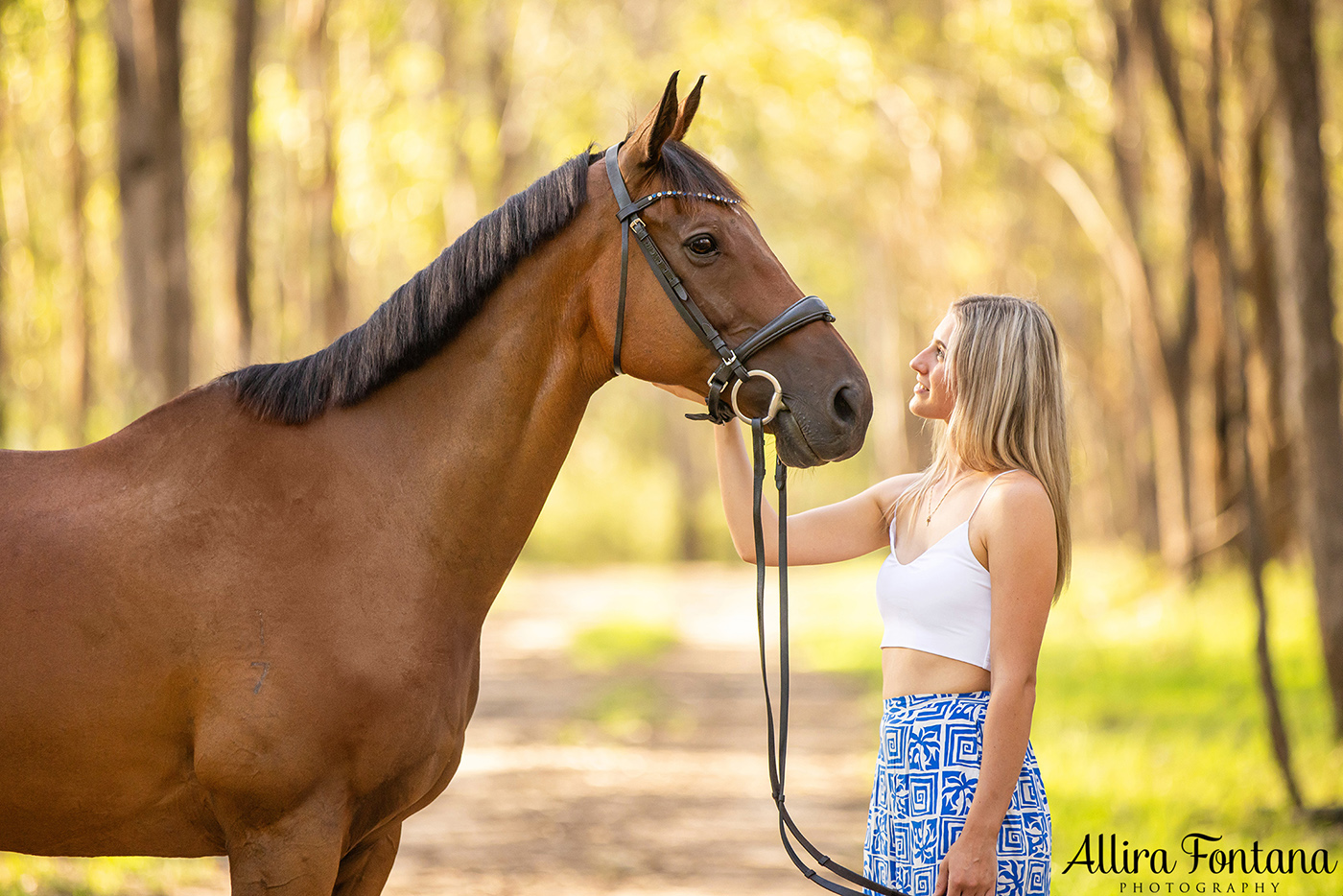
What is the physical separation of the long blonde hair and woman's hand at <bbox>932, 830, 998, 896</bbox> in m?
0.54

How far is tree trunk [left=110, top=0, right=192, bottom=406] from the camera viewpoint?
24.0 ft

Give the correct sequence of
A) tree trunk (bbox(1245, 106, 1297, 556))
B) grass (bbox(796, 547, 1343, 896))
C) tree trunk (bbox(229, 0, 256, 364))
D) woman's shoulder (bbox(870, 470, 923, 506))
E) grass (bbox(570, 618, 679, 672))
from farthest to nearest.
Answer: grass (bbox(570, 618, 679, 672)), tree trunk (bbox(1245, 106, 1297, 556)), tree trunk (bbox(229, 0, 256, 364)), grass (bbox(796, 547, 1343, 896)), woman's shoulder (bbox(870, 470, 923, 506))

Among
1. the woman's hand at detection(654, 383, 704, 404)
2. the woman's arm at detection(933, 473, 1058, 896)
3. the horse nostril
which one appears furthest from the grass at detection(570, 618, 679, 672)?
the woman's arm at detection(933, 473, 1058, 896)

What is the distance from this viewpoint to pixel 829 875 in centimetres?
531

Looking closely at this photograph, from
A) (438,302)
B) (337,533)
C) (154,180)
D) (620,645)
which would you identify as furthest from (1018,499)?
(620,645)

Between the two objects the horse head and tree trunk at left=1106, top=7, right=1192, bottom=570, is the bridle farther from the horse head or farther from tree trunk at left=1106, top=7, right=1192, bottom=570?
tree trunk at left=1106, top=7, right=1192, bottom=570

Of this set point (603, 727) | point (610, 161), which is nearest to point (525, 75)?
point (603, 727)

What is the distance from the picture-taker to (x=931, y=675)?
7.73 ft

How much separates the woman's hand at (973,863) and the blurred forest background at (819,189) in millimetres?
1104

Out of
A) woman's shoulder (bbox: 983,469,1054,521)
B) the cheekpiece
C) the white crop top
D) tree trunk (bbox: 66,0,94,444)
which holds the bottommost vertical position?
the white crop top

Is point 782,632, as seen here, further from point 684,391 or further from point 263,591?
point 263,591

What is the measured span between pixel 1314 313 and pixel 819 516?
4.27 m

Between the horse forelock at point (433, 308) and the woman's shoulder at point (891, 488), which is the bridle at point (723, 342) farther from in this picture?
the woman's shoulder at point (891, 488)

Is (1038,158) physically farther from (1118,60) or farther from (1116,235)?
(1118,60)
